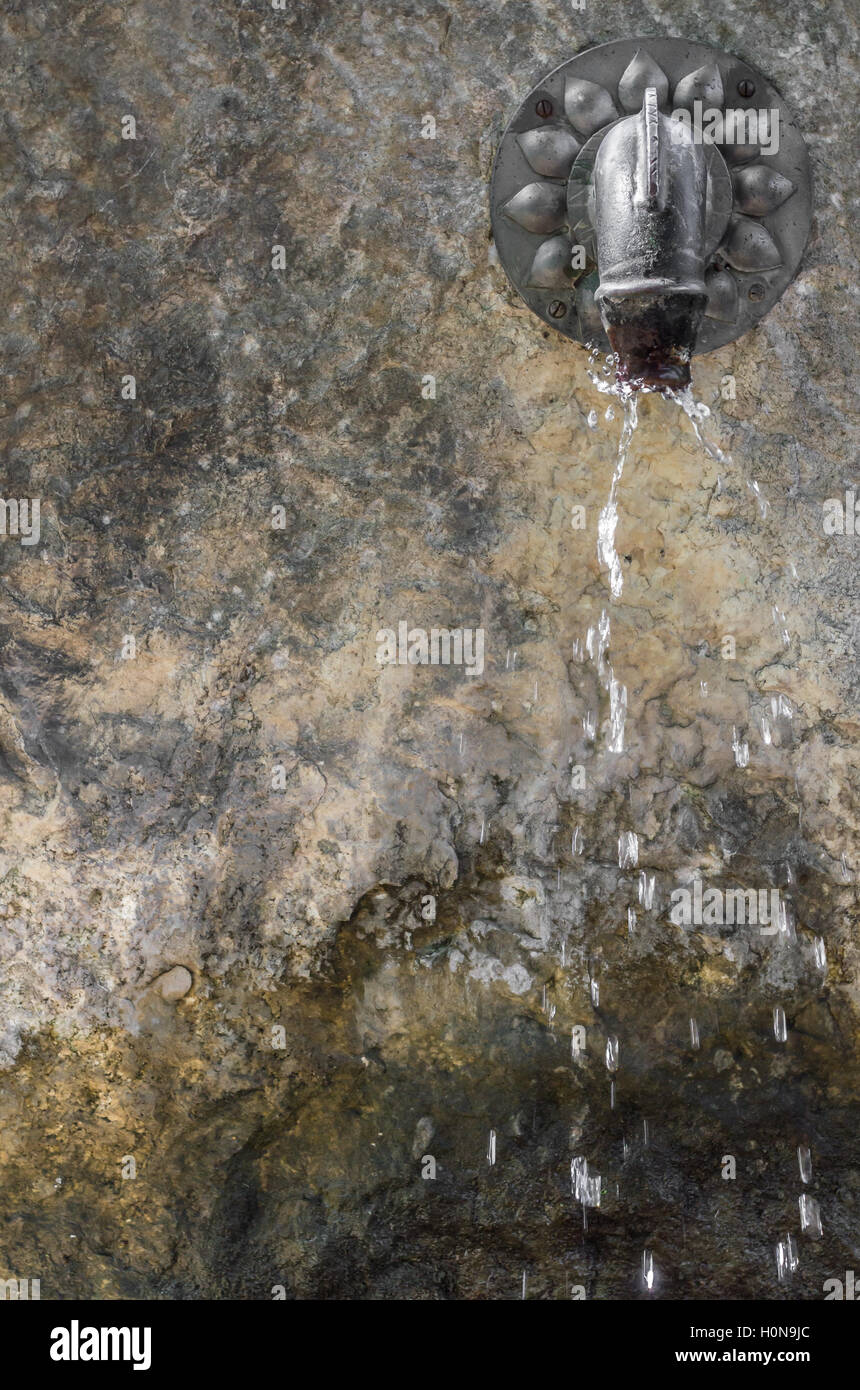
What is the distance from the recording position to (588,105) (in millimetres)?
2250

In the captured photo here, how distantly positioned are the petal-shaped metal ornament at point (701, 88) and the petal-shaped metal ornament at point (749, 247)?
194 mm

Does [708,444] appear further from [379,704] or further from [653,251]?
[379,704]

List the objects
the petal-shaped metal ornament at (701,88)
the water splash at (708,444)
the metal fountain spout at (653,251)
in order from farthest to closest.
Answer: the water splash at (708,444) → the petal-shaped metal ornament at (701,88) → the metal fountain spout at (653,251)

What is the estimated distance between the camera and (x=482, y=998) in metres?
2.35

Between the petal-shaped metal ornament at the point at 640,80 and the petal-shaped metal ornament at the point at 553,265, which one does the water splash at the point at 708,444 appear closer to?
the petal-shaped metal ornament at the point at 553,265

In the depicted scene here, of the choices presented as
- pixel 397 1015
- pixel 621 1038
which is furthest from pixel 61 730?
pixel 621 1038

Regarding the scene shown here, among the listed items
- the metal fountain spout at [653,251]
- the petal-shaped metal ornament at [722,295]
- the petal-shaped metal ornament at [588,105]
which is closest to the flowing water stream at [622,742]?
the petal-shaped metal ornament at [722,295]

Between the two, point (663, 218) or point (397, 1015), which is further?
point (397, 1015)

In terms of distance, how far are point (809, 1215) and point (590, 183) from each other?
5.91 ft

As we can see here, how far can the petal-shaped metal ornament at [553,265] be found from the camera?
2.28 meters

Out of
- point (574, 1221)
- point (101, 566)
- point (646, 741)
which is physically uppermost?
point (101, 566)

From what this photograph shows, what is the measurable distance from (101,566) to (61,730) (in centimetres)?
29

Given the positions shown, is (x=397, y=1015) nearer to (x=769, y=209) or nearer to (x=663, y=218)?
(x=663, y=218)

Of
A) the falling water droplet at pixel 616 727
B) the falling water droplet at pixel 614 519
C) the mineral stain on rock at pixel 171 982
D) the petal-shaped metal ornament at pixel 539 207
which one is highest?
the petal-shaped metal ornament at pixel 539 207
